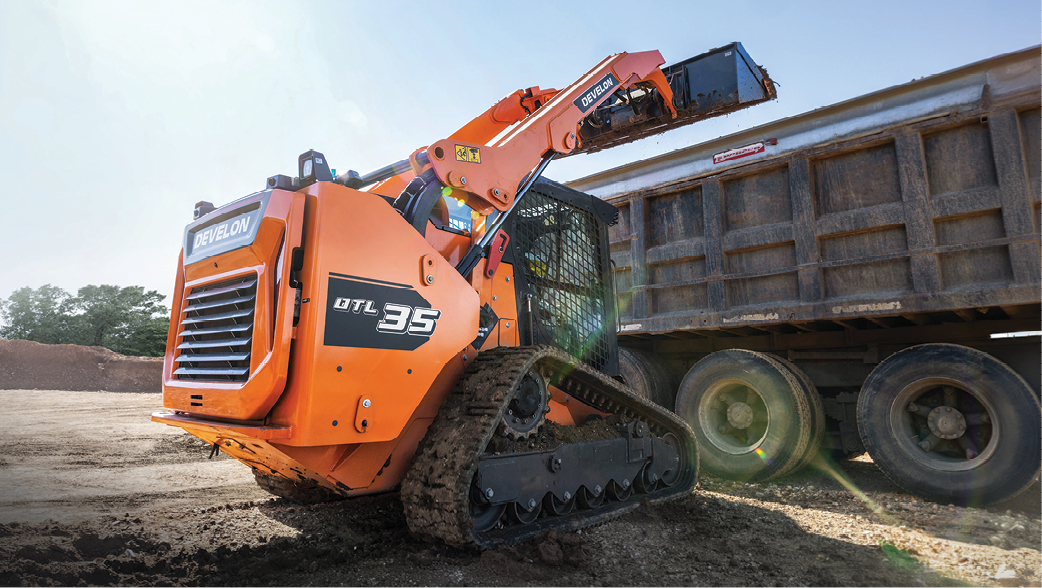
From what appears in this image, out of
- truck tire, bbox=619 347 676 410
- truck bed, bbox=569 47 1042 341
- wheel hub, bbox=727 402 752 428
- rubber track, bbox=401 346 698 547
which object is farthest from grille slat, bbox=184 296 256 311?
wheel hub, bbox=727 402 752 428

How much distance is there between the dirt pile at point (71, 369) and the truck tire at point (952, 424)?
1072 inches

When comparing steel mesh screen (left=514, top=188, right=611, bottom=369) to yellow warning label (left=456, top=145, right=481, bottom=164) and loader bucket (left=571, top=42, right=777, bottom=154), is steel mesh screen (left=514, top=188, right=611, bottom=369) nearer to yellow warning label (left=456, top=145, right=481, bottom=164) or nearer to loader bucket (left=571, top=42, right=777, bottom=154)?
yellow warning label (left=456, top=145, right=481, bottom=164)

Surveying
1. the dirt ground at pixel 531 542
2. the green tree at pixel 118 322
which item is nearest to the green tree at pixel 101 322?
the green tree at pixel 118 322

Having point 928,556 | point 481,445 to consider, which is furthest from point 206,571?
point 928,556

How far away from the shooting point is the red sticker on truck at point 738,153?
5.78m

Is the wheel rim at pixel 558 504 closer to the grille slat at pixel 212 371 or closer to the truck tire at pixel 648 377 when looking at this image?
the grille slat at pixel 212 371

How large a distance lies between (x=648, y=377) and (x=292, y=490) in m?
3.74

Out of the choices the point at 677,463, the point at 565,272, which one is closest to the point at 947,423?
the point at 677,463

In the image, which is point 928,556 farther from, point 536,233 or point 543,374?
point 536,233

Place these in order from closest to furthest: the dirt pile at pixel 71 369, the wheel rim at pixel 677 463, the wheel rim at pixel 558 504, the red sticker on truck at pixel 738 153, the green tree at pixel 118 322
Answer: the wheel rim at pixel 558 504, the wheel rim at pixel 677 463, the red sticker on truck at pixel 738 153, the dirt pile at pixel 71 369, the green tree at pixel 118 322

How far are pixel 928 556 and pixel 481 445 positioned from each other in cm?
266

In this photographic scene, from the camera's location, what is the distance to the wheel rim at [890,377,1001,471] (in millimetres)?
4371

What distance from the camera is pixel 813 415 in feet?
17.3

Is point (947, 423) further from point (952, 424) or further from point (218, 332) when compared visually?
point (218, 332)
